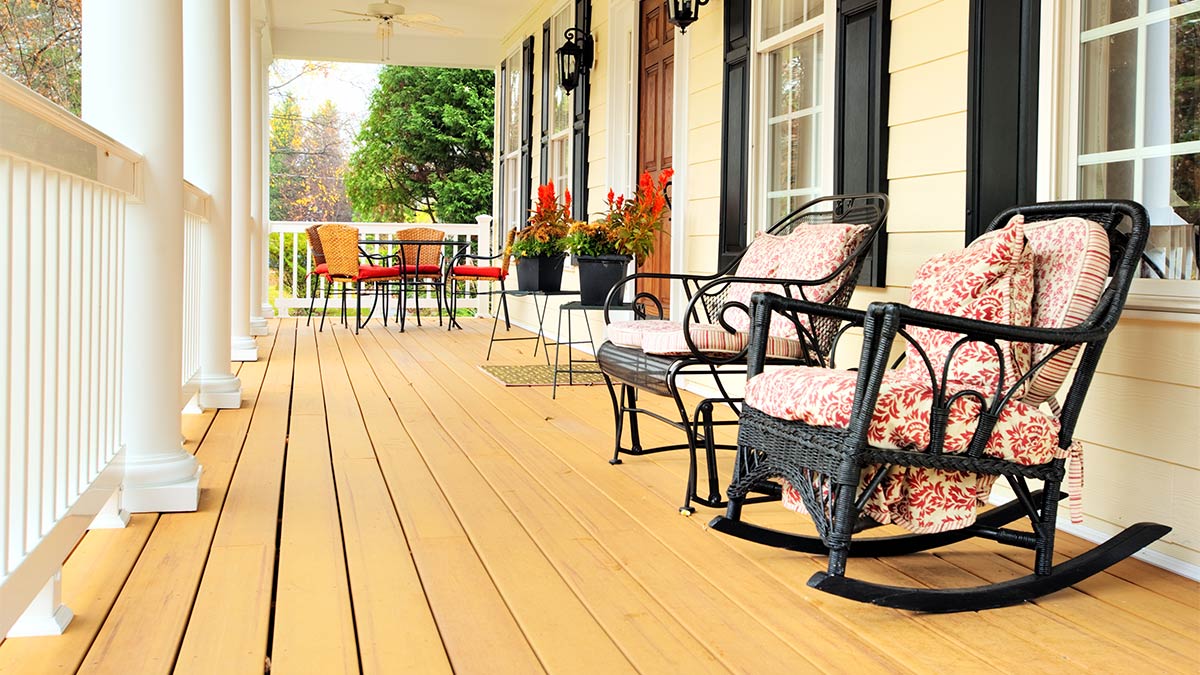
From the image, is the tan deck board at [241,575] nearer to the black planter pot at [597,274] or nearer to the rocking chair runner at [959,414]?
the rocking chair runner at [959,414]

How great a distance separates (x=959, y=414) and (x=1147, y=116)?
3.24 ft

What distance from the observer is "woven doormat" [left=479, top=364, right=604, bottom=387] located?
5.52m

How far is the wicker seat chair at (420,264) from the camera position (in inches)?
350

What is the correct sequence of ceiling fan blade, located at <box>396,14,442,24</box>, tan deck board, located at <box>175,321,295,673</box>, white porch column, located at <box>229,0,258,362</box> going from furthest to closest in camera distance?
ceiling fan blade, located at <box>396,14,442,24</box> → white porch column, located at <box>229,0,258,362</box> → tan deck board, located at <box>175,321,295,673</box>

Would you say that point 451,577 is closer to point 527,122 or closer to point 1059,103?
point 1059,103

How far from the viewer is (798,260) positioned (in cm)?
331

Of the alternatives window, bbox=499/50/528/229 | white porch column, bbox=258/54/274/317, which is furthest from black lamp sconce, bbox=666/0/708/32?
white porch column, bbox=258/54/274/317

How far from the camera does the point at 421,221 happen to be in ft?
65.2

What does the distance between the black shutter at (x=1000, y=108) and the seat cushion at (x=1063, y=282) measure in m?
0.45

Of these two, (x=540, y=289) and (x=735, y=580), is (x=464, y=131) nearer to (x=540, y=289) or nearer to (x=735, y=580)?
(x=540, y=289)

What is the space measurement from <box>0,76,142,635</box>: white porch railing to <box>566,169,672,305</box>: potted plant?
2.81 metres

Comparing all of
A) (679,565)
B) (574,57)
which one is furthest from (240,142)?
(679,565)

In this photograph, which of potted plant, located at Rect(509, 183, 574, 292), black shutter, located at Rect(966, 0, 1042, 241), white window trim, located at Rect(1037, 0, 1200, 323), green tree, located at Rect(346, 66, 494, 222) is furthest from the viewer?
green tree, located at Rect(346, 66, 494, 222)

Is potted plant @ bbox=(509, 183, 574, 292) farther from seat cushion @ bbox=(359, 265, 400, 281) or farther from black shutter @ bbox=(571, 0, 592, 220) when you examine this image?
seat cushion @ bbox=(359, 265, 400, 281)
